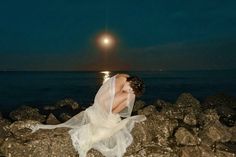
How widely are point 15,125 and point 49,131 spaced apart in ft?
7.58

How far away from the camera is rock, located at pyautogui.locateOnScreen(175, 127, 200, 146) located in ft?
45.1

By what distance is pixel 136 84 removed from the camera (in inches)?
362

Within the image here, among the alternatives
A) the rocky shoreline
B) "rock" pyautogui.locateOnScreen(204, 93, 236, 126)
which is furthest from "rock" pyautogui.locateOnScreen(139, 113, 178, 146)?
"rock" pyautogui.locateOnScreen(204, 93, 236, 126)

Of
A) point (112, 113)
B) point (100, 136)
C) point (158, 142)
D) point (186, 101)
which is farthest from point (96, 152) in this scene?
point (186, 101)

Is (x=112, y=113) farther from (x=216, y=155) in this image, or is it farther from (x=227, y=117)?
(x=227, y=117)

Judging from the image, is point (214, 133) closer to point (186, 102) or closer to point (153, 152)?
point (153, 152)

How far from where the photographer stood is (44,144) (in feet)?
33.7

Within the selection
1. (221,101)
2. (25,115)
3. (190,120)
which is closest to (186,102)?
(221,101)

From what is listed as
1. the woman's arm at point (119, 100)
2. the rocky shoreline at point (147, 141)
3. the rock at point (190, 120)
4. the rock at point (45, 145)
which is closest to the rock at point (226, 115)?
the rock at point (190, 120)

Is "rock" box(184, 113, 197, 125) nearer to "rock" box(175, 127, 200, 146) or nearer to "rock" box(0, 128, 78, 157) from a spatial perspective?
"rock" box(175, 127, 200, 146)

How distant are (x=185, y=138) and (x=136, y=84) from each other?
18.5ft

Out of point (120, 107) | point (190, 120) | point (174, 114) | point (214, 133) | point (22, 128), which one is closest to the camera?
point (120, 107)

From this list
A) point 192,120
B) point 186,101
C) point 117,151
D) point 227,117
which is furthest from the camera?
point 186,101

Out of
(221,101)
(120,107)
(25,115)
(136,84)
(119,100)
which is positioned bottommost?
(25,115)
